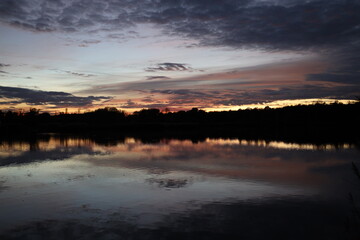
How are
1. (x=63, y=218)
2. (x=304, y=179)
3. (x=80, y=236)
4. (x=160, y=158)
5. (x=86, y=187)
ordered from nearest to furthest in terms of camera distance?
(x=80, y=236)
(x=63, y=218)
(x=86, y=187)
(x=304, y=179)
(x=160, y=158)

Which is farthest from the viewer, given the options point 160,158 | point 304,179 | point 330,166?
point 160,158

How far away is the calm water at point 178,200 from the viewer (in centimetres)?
794

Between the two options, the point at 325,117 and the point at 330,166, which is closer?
the point at 330,166

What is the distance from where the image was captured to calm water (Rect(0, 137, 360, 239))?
7.94 metres

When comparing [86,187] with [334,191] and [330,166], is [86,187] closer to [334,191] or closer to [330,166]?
[334,191]

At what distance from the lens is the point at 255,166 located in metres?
17.7

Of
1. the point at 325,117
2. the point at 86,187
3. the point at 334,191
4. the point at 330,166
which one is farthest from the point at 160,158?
the point at 325,117

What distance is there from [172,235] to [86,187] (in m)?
6.44

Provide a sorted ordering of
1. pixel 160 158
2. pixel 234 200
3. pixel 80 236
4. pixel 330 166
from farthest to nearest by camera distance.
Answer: pixel 160 158
pixel 330 166
pixel 234 200
pixel 80 236

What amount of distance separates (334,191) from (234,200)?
436 cm

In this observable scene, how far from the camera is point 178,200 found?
10.7 meters

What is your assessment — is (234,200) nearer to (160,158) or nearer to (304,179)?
(304,179)

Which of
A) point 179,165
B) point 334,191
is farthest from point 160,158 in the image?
point 334,191

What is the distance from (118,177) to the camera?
1492 centimetres
